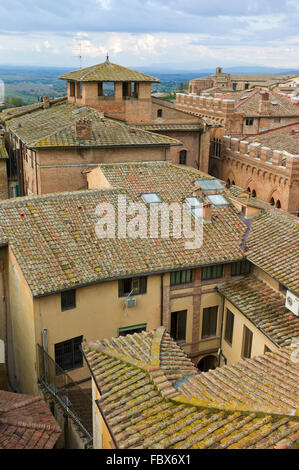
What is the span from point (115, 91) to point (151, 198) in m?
13.6

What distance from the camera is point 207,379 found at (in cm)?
1118

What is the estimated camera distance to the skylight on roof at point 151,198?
21.7 meters

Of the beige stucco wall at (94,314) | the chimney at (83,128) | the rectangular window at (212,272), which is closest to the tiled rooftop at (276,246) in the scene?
the rectangular window at (212,272)

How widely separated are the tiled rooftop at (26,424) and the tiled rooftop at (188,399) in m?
3.17

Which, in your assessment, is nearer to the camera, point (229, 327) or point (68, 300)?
point (68, 300)

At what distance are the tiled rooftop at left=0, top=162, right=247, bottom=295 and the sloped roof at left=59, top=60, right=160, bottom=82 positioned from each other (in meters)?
12.4

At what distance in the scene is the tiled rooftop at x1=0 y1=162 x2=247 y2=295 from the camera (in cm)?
1705

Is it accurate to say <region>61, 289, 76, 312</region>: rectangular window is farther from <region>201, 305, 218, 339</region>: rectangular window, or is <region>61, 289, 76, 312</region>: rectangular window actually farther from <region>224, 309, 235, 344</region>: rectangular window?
<region>224, 309, 235, 344</region>: rectangular window

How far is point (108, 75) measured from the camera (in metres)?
32.1

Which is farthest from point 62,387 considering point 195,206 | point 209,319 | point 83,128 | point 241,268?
point 83,128

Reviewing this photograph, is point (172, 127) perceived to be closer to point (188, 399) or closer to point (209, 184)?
point (209, 184)

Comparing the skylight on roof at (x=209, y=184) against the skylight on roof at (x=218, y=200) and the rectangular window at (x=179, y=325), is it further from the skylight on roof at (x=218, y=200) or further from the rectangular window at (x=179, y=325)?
the rectangular window at (x=179, y=325)

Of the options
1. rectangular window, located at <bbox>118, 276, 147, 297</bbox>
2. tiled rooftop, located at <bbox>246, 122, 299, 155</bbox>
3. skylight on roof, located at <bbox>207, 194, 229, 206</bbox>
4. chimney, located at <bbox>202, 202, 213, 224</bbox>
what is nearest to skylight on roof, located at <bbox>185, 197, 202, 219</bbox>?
chimney, located at <bbox>202, 202, 213, 224</bbox>

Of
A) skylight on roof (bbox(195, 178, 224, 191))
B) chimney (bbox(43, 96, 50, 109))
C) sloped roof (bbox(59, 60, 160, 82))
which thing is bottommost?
skylight on roof (bbox(195, 178, 224, 191))
